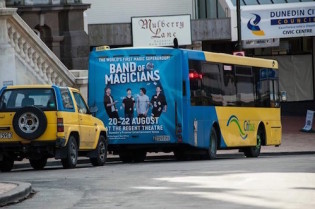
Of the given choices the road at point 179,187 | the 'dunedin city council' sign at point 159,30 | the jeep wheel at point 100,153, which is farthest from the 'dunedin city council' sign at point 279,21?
the road at point 179,187

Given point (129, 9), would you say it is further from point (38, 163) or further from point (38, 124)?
point (38, 124)

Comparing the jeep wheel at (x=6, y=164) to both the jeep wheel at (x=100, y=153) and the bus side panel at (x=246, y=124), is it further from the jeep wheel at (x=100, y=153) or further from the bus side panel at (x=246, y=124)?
the bus side panel at (x=246, y=124)

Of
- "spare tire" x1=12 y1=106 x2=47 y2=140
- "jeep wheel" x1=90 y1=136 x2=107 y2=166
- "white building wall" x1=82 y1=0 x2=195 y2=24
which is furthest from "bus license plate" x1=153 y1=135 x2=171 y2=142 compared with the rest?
"white building wall" x1=82 y1=0 x2=195 y2=24

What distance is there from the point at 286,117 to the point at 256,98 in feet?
84.2

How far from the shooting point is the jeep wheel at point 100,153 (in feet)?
91.9

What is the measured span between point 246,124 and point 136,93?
4830 mm

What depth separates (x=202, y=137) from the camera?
3028cm

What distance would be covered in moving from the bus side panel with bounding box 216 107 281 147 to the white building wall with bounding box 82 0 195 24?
25.5 metres

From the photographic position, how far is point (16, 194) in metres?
17.2

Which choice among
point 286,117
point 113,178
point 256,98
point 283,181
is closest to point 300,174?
point 283,181

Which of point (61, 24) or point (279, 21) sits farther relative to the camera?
point (279, 21)

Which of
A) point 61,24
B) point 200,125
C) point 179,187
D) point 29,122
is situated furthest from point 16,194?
point 61,24

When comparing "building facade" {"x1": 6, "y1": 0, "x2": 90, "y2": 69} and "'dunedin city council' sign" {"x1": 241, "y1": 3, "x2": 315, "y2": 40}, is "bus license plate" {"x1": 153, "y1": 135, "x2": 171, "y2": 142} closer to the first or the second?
"building facade" {"x1": 6, "y1": 0, "x2": 90, "y2": 69}

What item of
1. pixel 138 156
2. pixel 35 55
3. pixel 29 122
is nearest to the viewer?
pixel 29 122
